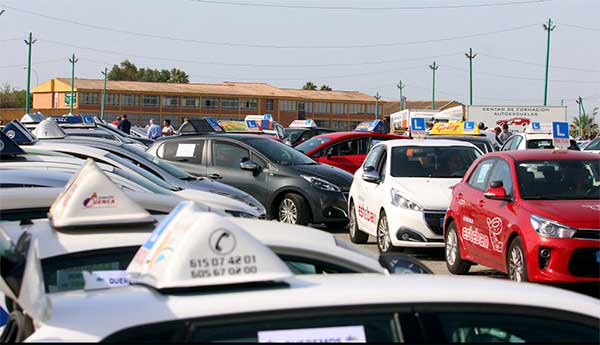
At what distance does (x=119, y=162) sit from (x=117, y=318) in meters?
8.14

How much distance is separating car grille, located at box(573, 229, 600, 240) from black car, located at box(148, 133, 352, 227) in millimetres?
6348

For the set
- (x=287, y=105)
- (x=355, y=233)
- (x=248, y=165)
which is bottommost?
(x=355, y=233)

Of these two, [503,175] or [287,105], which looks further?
[287,105]

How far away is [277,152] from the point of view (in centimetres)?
1526

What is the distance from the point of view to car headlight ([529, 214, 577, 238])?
27.9 ft

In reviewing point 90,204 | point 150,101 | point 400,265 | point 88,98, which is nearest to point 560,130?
point 400,265

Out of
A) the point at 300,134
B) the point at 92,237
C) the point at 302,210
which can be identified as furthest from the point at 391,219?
the point at 300,134

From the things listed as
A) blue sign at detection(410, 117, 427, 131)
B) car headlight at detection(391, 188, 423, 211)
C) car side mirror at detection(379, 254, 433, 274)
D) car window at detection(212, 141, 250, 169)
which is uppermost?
blue sign at detection(410, 117, 427, 131)

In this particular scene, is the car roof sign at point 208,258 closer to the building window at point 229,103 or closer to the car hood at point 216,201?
the car hood at point 216,201

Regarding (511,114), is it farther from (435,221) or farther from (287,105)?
(287,105)

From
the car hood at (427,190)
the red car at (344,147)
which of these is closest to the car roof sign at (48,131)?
the car hood at (427,190)

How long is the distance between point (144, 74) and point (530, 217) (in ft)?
444

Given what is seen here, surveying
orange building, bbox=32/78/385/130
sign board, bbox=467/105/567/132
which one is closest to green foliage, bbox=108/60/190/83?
orange building, bbox=32/78/385/130

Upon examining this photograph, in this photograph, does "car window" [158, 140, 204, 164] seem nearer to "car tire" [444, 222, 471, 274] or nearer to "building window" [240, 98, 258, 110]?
"car tire" [444, 222, 471, 274]
